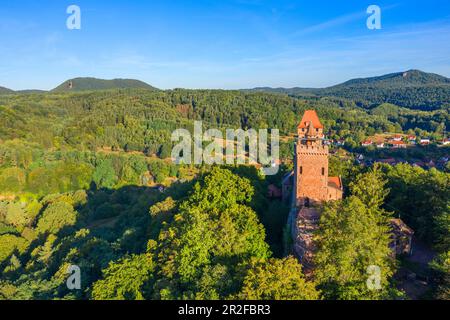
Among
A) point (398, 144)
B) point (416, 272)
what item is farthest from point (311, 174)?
point (398, 144)

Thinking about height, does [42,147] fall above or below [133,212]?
above

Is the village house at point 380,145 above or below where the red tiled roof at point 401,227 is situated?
above

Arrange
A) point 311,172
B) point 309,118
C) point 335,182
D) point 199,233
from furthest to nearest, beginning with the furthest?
point 309,118
point 335,182
point 311,172
point 199,233

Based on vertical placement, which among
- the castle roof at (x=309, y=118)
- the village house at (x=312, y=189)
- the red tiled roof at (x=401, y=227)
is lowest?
the red tiled roof at (x=401, y=227)

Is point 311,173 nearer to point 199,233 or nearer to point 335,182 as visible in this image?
point 335,182

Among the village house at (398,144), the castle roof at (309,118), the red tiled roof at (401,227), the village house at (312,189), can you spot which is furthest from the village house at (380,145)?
the red tiled roof at (401,227)

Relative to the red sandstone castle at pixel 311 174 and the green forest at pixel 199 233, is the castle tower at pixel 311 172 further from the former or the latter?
the green forest at pixel 199 233

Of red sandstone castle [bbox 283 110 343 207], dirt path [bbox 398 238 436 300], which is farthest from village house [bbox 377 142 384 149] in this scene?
red sandstone castle [bbox 283 110 343 207]

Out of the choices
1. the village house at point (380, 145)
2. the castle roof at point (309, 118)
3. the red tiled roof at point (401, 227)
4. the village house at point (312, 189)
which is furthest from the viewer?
the village house at point (380, 145)

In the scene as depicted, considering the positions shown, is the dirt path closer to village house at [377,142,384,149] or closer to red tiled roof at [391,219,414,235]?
red tiled roof at [391,219,414,235]

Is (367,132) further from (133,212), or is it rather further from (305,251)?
(305,251)
